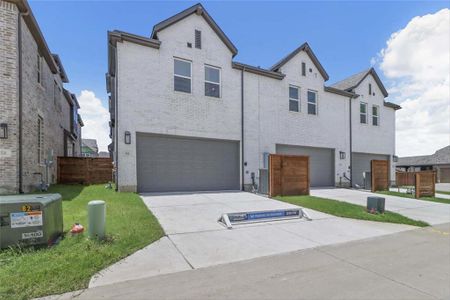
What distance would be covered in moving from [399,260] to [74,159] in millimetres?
16419

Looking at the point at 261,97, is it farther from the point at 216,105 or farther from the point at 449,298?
the point at 449,298

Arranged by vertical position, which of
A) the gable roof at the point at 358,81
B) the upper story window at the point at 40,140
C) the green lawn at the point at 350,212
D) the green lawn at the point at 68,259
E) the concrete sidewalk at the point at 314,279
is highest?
the gable roof at the point at 358,81

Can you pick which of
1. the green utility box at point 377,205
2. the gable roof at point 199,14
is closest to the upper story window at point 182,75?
the gable roof at point 199,14

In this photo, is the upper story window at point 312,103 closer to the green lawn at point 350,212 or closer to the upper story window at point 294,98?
the upper story window at point 294,98

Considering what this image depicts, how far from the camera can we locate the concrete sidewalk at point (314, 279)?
354cm

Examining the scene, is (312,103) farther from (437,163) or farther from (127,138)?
(437,163)

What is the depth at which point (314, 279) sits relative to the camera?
4.04m

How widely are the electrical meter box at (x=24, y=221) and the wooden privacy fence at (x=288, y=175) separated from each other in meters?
9.33

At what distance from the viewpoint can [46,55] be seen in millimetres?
13734

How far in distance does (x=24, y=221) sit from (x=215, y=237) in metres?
3.78

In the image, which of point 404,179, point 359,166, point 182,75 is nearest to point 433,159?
point 404,179

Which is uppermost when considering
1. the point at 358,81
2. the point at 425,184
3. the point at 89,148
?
the point at 358,81

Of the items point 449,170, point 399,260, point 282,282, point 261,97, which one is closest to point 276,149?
point 261,97

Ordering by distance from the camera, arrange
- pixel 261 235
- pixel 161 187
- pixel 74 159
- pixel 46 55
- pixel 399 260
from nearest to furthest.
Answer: pixel 399 260 → pixel 261 235 → pixel 161 187 → pixel 46 55 → pixel 74 159
